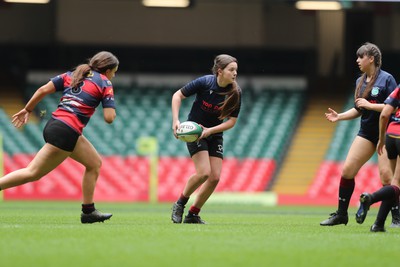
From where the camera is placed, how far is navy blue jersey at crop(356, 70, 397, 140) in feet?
36.4

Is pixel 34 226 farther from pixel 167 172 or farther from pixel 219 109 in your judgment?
pixel 167 172

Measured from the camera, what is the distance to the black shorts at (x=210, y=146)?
37.7 ft

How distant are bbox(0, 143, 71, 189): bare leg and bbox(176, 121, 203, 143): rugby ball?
1456 millimetres

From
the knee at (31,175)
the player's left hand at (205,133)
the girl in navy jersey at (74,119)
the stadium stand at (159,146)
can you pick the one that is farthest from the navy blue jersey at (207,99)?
the stadium stand at (159,146)

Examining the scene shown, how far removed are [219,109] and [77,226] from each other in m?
2.28

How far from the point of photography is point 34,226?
1052 centimetres

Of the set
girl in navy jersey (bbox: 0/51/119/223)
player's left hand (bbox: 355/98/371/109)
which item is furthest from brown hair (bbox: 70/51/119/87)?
player's left hand (bbox: 355/98/371/109)

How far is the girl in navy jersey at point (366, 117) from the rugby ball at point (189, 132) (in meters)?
1.59

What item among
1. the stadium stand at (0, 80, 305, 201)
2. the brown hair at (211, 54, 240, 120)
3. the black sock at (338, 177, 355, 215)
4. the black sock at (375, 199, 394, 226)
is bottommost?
the stadium stand at (0, 80, 305, 201)

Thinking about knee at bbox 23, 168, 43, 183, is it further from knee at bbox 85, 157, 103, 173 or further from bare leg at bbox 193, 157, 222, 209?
bare leg at bbox 193, 157, 222, 209

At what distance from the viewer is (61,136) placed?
1036cm

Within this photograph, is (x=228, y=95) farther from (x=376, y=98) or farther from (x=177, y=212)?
(x=376, y=98)

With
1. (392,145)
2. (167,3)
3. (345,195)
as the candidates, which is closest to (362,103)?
(392,145)

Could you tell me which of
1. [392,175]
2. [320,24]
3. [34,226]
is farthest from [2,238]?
[320,24]
